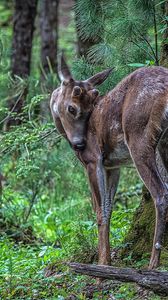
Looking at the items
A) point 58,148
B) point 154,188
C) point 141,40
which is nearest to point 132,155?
point 154,188

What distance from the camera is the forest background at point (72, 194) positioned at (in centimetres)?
697

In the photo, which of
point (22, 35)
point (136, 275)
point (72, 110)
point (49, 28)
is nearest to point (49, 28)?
point (49, 28)

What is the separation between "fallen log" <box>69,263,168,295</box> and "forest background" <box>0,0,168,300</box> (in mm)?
357

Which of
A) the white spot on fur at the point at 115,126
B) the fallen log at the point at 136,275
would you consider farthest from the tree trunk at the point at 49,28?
the fallen log at the point at 136,275

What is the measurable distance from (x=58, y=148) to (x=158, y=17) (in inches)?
109

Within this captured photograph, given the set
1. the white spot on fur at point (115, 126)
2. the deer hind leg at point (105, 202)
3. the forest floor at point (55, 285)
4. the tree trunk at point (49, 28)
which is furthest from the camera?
the tree trunk at point (49, 28)

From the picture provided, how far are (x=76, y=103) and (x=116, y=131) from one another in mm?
741

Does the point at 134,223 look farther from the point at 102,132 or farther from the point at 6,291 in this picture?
the point at 6,291

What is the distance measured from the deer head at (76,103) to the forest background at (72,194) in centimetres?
48

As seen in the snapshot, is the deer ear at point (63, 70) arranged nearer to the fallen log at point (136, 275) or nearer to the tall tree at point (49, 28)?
the fallen log at point (136, 275)

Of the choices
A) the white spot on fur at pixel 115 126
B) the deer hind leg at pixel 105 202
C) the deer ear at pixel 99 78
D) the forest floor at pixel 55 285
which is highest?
the deer ear at pixel 99 78

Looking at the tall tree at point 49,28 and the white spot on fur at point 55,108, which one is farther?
the tall tree at point 49,28

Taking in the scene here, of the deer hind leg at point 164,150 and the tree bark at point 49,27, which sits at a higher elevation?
the deer hind leg at point 164,150

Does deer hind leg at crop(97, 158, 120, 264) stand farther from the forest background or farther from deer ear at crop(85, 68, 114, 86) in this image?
deer ear at crop(85, 68, 114, 86)
